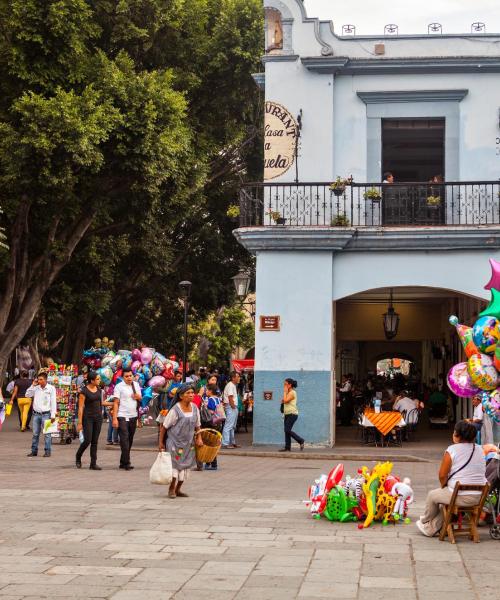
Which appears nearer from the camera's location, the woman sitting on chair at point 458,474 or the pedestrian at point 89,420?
the woman sitting on chair at point 458,474

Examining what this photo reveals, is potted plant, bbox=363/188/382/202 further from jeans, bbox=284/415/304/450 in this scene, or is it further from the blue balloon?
the blue balloon

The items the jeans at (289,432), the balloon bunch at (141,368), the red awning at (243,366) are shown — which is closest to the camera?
the jeans at (289,432)

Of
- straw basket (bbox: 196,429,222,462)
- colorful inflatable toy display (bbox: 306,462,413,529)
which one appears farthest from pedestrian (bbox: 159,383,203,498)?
colorful inflatable toy display (bbox: 306,462,413,529)

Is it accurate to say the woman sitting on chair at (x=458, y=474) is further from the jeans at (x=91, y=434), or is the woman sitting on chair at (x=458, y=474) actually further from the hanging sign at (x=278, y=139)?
the hanging sign at (x=278, y=139)

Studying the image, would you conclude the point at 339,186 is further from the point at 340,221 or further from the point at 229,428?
the point at 229,428

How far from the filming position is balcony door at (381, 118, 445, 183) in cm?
2234

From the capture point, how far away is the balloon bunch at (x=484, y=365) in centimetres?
1322

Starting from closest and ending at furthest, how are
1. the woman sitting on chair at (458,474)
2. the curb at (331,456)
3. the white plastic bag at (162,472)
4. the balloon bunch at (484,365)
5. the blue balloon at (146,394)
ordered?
the woman sitting on chair at (458,474), the white plastic bag at (162,472), the balloon bunch at (484,365), the curb at (331,456), the blue balloon at (146,394)

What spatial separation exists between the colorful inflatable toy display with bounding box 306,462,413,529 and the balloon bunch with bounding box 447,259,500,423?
2.31 m

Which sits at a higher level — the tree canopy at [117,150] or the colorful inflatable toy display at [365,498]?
the tree canopy at [117,150]

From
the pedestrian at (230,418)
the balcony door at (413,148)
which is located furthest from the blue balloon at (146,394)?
the balcony door at (413,148)

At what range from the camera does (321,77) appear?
2216 centimetres

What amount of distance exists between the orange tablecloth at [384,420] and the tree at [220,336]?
99.4 feet

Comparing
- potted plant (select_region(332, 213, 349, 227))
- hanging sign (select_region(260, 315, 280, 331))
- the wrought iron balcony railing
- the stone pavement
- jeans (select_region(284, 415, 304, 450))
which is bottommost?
the stone pavement
